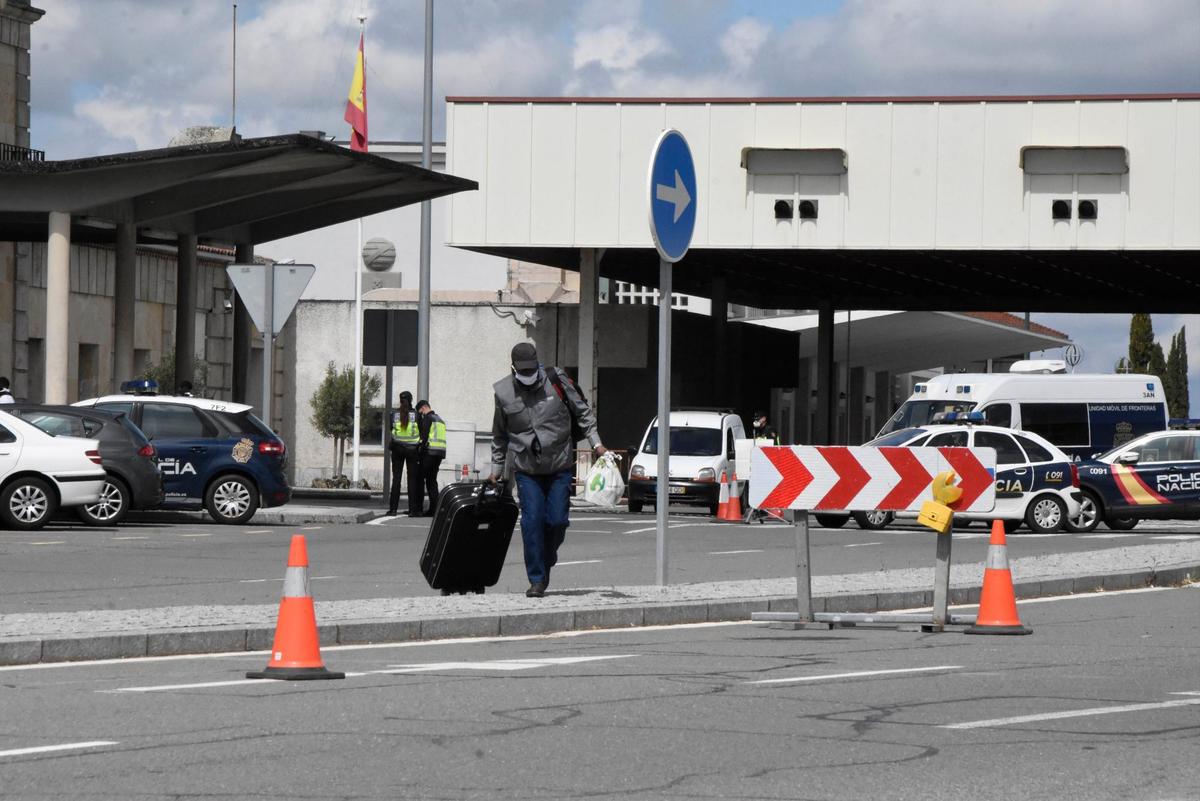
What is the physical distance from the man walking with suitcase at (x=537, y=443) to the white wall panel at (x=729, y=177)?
87.2 feet

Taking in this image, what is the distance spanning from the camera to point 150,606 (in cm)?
1394

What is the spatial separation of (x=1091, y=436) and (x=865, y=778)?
30.3 meters

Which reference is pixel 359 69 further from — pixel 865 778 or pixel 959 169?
pixel 865 778

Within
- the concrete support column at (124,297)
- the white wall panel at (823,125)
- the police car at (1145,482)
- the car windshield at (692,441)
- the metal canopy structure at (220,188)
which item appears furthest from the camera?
the white wall panel at (823,125)

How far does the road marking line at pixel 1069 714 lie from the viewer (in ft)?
27.4

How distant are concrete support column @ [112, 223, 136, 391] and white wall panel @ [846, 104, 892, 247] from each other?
14278mm

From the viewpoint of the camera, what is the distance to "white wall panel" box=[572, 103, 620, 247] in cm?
4000

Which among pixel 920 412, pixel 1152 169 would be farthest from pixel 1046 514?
pixel 1152 169

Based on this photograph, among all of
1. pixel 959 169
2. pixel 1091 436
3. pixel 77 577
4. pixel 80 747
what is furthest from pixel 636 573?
pixel 959 169

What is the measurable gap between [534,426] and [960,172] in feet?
87.7

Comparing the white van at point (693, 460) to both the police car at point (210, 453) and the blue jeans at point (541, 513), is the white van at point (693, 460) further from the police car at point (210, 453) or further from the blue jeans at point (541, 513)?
the blue jeans at point (541, 513)

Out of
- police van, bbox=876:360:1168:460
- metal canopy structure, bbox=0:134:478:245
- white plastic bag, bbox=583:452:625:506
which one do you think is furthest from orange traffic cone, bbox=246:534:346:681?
police van, bbox=876:360:1168:460

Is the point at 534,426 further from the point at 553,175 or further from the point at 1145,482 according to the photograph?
the point at 553,175

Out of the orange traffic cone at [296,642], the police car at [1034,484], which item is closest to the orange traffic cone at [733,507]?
the police car at [1034,484]
